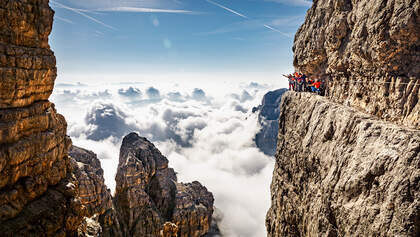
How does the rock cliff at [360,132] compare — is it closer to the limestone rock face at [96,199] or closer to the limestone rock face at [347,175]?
the limestone rock face at [347,175]

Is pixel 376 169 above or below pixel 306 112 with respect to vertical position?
below

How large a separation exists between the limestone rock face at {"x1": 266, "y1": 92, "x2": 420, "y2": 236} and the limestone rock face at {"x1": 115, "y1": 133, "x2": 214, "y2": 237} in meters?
49.8

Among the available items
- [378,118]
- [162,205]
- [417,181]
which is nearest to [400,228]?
[417,181]

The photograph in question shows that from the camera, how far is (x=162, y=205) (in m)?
82.9

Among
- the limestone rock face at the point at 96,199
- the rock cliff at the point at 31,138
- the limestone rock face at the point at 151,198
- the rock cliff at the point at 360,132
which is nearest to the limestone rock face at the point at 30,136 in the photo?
the rock cliff at the point at 31,138

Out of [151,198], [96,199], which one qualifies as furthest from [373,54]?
[151,198]

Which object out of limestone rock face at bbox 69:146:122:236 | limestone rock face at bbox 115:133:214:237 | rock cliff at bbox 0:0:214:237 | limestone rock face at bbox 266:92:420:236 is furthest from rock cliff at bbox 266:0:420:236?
limestone rock face at bbox 115:133:214:237

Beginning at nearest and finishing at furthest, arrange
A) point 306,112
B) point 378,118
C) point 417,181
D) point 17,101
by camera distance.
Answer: point 417,181, point 17,101, point 378,118, point 306,112

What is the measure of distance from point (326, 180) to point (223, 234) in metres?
106

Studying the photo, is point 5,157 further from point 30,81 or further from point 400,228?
point 400,228

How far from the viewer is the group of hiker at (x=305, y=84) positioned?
98.1ft

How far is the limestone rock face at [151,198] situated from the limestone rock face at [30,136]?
176ft

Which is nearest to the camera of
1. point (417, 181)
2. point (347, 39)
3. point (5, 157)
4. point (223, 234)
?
point (417, 181)

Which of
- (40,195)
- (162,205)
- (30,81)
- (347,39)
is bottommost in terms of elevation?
(162,205)
